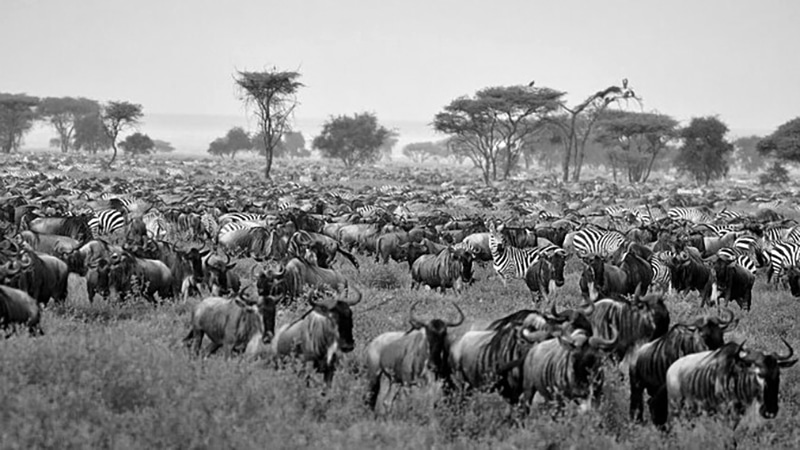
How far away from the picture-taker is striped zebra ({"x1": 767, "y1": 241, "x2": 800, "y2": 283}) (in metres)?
14.6

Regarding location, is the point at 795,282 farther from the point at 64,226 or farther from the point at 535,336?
the point at 64,226

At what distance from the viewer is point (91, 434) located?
17.9ft

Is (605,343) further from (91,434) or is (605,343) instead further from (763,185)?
(763,185)

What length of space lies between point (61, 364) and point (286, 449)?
7.45 feet

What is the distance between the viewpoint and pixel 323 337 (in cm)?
707

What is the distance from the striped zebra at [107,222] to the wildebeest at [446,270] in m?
8.49

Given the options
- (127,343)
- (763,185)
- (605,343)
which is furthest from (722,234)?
(763,185)

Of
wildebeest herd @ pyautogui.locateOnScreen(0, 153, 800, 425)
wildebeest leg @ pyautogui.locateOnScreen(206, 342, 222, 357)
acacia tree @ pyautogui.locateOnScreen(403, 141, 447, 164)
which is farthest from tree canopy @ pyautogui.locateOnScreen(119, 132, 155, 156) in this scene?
acacia tree @ pyautogui.locateOnScreen(403, 141, 447, 164)

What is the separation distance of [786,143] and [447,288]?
1446 inches

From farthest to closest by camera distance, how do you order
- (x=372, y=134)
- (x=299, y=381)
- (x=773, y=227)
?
(x=372, y=134) → (x=773, y=227) → (x=299, y=381)

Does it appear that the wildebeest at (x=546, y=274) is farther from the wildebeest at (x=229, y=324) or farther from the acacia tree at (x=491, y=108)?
the acacia tree at (x=491, y=108)

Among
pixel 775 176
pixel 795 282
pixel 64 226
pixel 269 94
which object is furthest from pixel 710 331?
pixel 775 176

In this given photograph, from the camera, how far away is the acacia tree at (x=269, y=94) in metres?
47.1

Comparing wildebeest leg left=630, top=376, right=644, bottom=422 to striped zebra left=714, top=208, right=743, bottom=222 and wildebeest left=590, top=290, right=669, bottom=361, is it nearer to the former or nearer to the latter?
wildebeest left=590, top=290, right=669, bottom=361
